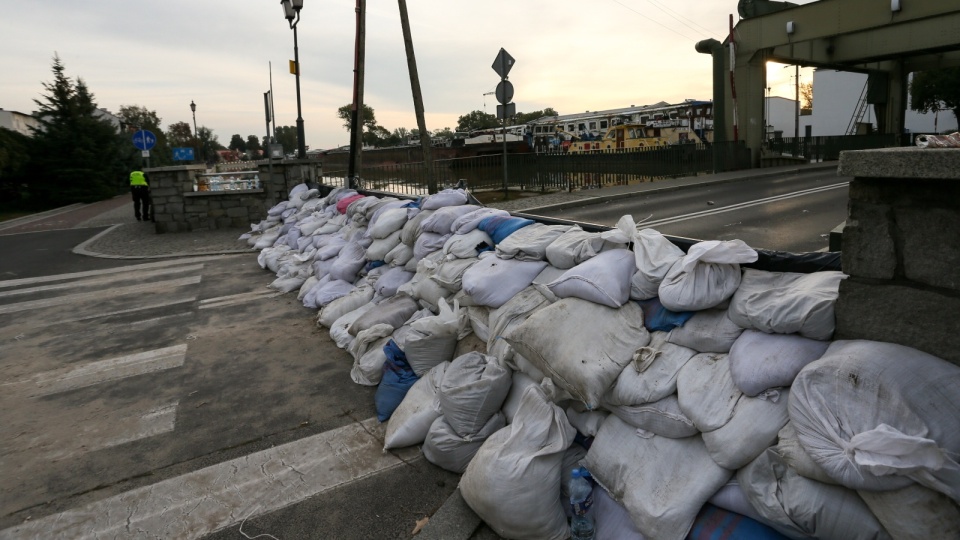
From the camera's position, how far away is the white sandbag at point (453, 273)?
163 inches

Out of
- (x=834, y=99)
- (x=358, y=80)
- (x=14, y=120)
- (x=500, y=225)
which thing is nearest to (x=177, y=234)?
(x=358, y=80)

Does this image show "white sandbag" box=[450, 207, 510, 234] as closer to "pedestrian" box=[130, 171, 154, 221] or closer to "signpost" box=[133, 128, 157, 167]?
"signpost" box=[133, 128, 157, 167]

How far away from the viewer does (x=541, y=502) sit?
243 centimetres

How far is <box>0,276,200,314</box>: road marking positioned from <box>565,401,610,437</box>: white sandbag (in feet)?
22.2

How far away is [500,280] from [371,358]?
1216 mm

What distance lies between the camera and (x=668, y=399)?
242 centimetres

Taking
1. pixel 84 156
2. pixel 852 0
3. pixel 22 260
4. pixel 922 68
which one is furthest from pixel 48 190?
pixel 922 68

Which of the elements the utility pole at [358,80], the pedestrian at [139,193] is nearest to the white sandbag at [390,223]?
the utility pole at [358,80]

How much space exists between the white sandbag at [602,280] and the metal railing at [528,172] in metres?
11.1

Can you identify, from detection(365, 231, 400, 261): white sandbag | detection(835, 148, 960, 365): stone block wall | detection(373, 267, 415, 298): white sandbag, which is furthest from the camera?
detection(365, 231, 400, 261): white sandbag

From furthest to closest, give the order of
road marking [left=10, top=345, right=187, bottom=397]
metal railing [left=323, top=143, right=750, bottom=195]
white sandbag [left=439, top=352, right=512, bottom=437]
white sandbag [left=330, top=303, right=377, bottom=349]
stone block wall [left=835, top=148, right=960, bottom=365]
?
1. metal railing [left=323, top=143, right=750, bottom=195]
2. white sandbag [left=330, top=303, right=377, bottom=349]
3. road marking [left=10, top=345, right=187, bottom=397]
4. white sandbag [left=439, top=352, right=512, bottom=437]
5. stone block wall [left=835, top=148, right=960, bottom=365]

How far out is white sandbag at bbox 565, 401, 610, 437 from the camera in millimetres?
2650

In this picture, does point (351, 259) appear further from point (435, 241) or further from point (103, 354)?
point (103, 354)

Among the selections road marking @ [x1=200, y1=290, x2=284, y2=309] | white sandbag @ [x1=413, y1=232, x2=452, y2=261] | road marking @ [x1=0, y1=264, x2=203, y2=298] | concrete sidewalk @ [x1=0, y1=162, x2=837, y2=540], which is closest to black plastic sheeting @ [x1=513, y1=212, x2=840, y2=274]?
white sandbag @ [x1=413, y1=232, x2=452, y2=261]
